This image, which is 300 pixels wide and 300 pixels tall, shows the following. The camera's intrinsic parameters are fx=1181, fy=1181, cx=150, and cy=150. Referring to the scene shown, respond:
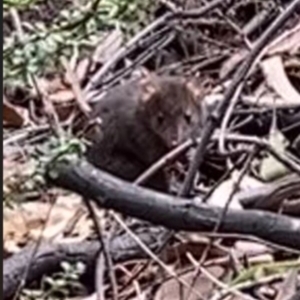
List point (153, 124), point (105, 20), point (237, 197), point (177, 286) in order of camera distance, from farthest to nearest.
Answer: point (153, 124) < point (237, 197) < point (177, 286) < point (105, 20)

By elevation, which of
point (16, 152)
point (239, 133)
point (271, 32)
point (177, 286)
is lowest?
point (177, 286)

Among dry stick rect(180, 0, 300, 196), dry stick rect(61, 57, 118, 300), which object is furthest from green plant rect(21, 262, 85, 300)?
dry stick rect(180, 0, 300, 196)

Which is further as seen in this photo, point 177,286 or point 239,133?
point 239,133

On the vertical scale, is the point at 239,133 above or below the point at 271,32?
below

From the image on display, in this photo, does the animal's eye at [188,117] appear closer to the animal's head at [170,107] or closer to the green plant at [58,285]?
the animal's head at [170,107]

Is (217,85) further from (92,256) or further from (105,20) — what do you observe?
(105,20)

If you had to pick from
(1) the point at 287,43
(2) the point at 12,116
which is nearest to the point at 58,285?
(2) the point at 12,116

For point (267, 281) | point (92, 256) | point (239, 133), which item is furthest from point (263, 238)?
point (239, 133)

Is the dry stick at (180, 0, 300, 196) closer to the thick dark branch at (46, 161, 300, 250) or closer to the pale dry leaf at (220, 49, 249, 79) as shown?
the thick dark branch at (46, 161, 300, 250)
